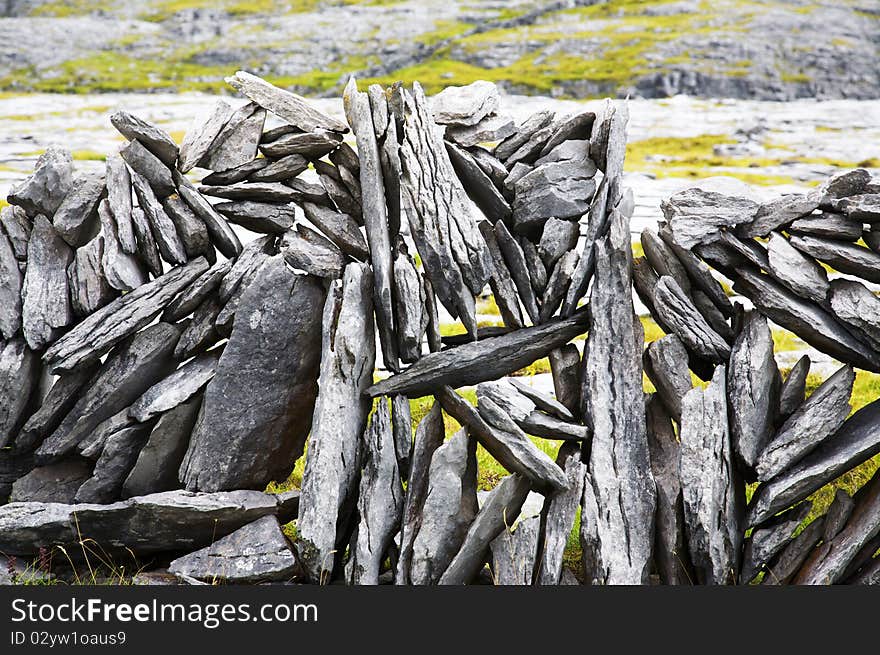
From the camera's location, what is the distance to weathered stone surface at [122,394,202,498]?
8.10 m

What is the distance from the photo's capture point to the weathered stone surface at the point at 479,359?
7.94 m

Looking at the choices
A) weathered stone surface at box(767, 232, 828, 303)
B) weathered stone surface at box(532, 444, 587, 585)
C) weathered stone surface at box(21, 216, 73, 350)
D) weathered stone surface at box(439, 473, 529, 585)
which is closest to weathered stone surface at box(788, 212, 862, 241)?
weathered stone surface at box(767, 232, 828, 303)

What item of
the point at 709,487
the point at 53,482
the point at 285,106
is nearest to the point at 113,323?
the point at 53,482

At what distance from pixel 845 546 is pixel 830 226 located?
2.85m

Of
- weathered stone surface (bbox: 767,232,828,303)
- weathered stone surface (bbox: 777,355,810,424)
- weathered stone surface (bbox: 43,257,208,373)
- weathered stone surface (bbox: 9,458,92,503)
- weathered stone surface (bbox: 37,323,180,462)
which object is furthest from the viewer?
weathered stone surface (bbox: 9,458,92,503)

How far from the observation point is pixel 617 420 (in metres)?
7.74

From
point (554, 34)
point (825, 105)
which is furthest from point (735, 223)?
point (554, 34)

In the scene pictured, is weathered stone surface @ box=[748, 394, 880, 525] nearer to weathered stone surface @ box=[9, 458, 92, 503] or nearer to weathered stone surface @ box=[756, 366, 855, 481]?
weathered stone surface @ box=[756, 366, 855, 481]

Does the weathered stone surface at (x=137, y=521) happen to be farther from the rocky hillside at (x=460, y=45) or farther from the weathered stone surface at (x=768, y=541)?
the rocky hillside at (x=460, y=45)

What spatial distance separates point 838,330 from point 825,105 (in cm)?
5010

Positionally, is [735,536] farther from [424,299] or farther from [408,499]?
[424,299]

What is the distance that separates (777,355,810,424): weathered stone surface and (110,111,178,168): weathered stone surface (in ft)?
20.5

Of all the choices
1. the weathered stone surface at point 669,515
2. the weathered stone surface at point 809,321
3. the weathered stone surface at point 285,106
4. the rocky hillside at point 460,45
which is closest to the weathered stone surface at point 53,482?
the weathered stone surface at point 285,106

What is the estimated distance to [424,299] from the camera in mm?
7965
